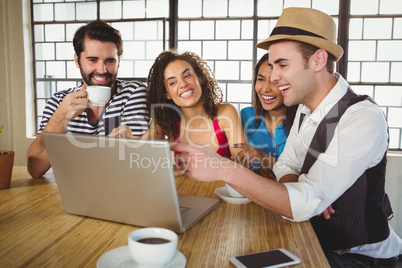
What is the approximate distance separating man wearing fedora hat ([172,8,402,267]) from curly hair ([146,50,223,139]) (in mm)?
724

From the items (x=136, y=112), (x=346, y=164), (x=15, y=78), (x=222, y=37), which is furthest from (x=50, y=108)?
(x=15, y=78)

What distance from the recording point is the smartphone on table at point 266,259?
2.36 ft

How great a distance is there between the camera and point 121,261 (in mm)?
687

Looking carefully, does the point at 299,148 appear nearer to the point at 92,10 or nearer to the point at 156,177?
the point at 156,177

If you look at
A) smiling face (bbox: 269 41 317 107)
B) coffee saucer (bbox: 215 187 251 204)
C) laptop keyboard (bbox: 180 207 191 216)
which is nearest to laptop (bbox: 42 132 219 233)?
laptop keyboard (bbox: 180 207 191 216)

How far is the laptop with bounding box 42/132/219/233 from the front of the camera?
0.81m

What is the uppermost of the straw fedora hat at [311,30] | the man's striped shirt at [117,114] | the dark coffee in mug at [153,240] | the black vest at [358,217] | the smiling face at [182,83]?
the straw fedora hat at [311,30]

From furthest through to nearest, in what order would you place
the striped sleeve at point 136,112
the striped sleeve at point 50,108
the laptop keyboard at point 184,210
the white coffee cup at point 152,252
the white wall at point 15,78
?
the white wall at point 15,78, the striped sleeve at point 136,112, the striped sleeve at point 50,108, the laptop keyboard at point 184,210, the white coffee cup at point 152,252

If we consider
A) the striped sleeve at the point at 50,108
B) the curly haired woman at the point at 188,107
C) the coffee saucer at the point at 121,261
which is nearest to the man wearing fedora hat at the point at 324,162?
the coffee saucer at the point at 121,261

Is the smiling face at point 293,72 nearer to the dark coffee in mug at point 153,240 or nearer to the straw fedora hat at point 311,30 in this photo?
the straw fedora hat at point 311,30

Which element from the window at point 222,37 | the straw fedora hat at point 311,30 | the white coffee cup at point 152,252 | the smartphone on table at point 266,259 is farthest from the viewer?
the window at point 222,37

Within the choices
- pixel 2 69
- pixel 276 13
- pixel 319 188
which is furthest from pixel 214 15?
pixel 319 188

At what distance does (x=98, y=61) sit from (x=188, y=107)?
2.05ft

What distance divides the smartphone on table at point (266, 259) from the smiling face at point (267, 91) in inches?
54.7
